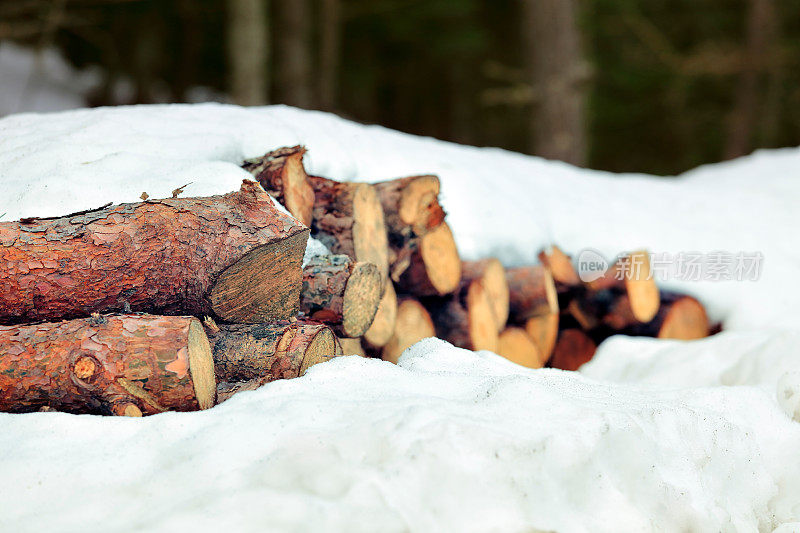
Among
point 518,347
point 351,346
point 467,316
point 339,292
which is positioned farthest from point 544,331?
point 339,292

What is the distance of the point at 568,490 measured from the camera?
5.14 feet

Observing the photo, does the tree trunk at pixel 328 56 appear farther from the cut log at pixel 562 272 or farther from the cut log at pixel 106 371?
the cut log at pixel 106 371

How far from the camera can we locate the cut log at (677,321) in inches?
142

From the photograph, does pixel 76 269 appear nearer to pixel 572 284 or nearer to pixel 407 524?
pixel 407 524

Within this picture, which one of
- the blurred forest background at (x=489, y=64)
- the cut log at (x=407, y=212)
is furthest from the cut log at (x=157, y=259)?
the blurred forest background at (x=489, y=64)

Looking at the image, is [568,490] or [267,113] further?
[267,113]

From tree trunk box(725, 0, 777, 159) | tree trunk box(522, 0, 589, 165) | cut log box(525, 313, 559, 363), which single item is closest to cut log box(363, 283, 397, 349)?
cut log box(525, 313, 559, 363)

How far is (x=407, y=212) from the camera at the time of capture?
2896mm

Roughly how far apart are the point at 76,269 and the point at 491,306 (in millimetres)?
1798

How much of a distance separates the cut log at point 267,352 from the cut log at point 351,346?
386 mm

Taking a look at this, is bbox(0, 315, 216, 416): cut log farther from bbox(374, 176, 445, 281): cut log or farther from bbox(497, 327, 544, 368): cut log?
bbox(497, 327, 544, 368): cut log

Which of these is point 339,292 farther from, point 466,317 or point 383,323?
point 466,317

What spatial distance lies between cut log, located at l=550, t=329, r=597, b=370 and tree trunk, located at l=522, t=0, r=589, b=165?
2993mm

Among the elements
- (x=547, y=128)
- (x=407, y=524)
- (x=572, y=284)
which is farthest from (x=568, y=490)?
(x=547, y=128)
